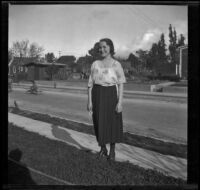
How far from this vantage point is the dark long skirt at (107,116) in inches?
188

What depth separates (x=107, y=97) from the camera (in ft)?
15.7

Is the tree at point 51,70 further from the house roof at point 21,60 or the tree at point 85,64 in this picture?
the tree at point 85,64

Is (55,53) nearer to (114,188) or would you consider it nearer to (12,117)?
(12,117)

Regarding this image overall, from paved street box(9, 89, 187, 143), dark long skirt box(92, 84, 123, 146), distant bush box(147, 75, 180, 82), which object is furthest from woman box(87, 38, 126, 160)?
distant bush box(147, 75, 180, 82)

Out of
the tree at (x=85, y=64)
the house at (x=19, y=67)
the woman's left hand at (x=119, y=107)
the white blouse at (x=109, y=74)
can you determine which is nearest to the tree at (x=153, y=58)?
the white blouse at (x=109, y=74)

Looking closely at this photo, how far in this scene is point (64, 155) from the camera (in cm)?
472

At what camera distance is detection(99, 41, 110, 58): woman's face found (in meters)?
4.68

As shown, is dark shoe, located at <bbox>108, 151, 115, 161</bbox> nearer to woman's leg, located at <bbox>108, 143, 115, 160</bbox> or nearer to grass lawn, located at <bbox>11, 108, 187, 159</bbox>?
woman's leg, located at <bbox>108, 143, 115, 160</bbox>

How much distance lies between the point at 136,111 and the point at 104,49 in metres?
1.20

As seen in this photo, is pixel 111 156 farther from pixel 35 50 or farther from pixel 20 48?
pixel 20 48

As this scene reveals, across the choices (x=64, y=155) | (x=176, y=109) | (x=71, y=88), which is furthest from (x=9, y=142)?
(x=176, y=109)

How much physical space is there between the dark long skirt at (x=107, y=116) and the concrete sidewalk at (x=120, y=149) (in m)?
0.19

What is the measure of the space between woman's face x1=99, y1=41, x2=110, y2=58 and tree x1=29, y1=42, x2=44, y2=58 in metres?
1.03

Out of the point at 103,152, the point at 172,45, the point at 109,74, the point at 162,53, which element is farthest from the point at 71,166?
the point at 172,45
